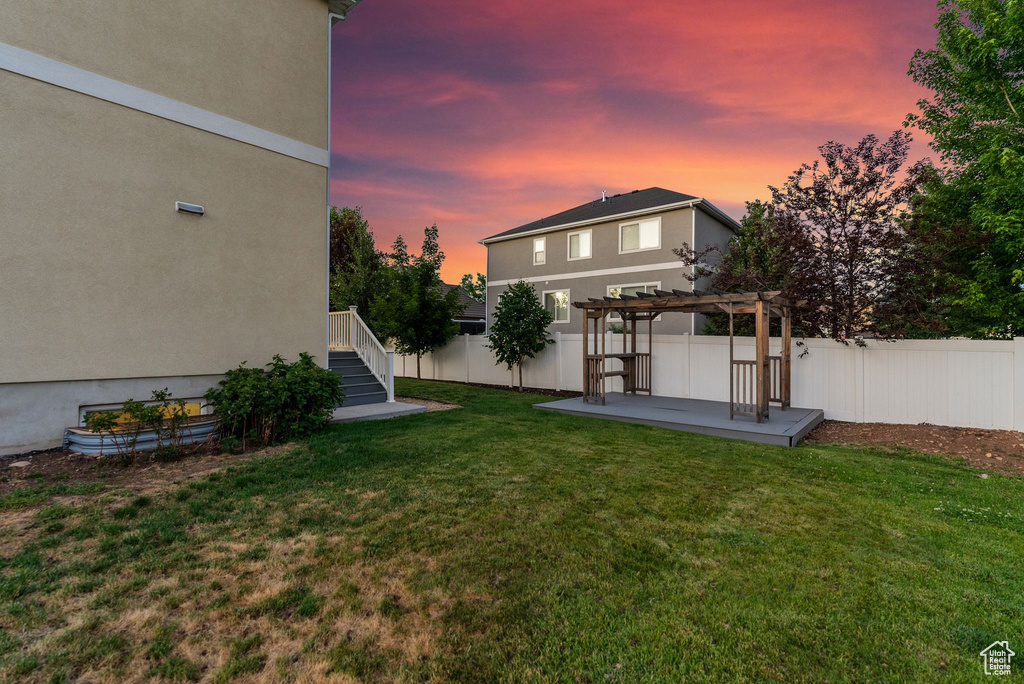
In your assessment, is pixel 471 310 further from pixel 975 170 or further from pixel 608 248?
pixel 975 170

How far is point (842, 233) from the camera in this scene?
8.66 meters

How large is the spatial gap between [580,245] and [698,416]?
10.8m

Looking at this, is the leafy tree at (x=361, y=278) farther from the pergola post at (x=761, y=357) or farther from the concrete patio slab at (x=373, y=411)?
the pergola post at (x=761, y=357)

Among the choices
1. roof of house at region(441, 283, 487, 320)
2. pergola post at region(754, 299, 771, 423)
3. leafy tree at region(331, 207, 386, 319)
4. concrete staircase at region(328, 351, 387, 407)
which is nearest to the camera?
pergola post at region(754, 299, 771, 423)

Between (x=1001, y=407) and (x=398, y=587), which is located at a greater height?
(x=1001, y=407)

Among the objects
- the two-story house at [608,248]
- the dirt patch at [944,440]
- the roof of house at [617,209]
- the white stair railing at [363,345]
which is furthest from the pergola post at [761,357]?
the roof of house at [617,209]

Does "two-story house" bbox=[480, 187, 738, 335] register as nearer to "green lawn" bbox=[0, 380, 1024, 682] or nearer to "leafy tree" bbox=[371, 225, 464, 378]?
"leafy tree" bbox=[371, 225, 464, 378]

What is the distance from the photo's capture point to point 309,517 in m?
3.62

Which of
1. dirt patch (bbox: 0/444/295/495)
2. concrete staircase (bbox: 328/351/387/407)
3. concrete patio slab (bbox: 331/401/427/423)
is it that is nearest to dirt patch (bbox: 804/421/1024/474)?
concrete patio slab (bbox: 331/401/427/423)

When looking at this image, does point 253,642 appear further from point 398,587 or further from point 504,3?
point 504,3

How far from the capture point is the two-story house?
14539 mm

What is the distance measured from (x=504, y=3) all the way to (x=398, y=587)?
10.9 m

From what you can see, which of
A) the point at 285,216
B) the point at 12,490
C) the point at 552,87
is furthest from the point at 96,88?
the point at 552,87

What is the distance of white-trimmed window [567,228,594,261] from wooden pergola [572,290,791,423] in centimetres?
656
